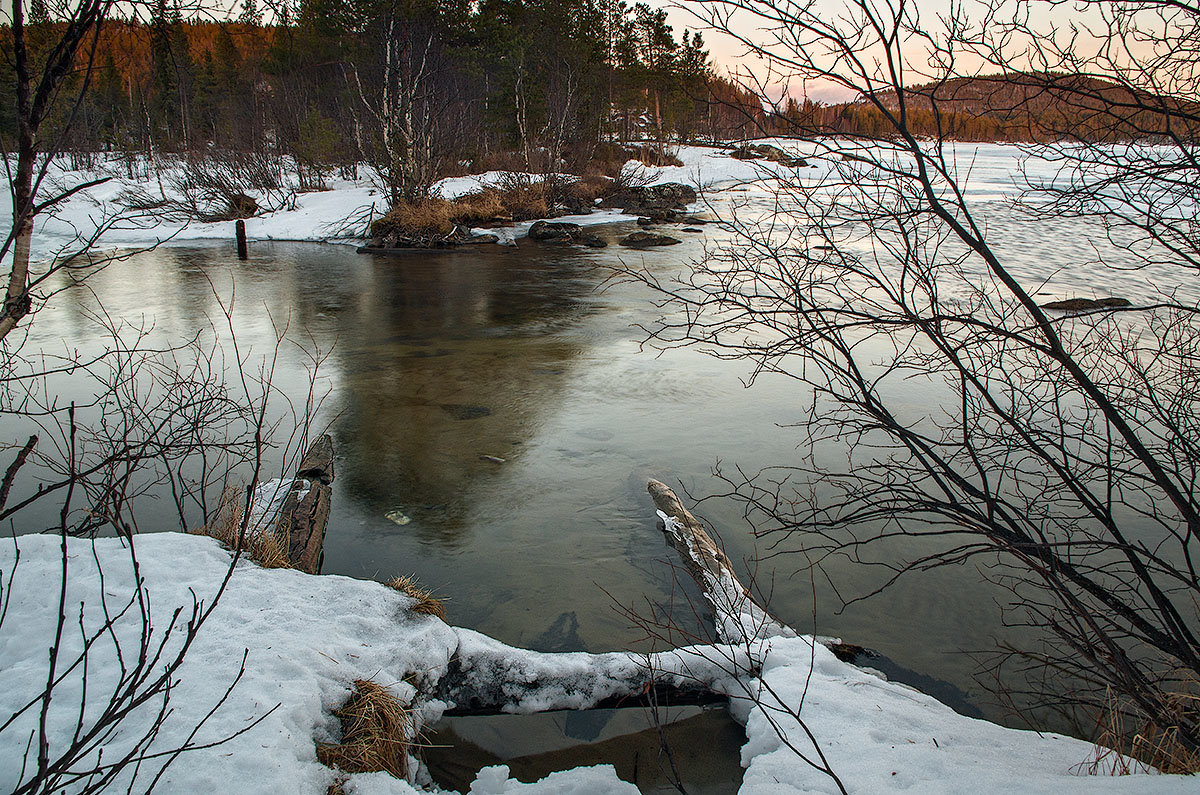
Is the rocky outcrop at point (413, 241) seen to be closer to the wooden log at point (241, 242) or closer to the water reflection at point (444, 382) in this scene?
the wooden log at point (241, 242)

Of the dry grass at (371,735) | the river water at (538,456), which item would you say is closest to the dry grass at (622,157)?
the river water at (538,456)

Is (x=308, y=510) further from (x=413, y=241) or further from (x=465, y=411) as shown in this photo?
(x=413, y=241)

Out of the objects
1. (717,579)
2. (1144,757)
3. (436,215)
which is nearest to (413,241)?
(436,215)

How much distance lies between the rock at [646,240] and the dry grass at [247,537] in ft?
53.8

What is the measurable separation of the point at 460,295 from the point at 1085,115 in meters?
12.4

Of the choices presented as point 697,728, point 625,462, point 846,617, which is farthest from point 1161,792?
point 625,462

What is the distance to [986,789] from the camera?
2.64 m

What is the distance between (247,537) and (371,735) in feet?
6.14

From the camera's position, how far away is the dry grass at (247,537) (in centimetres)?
434

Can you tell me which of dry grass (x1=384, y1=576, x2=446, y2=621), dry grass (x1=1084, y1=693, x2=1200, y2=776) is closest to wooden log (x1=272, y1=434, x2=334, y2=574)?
dry grass (x1=384, y1=576, x2=446, y2=621)

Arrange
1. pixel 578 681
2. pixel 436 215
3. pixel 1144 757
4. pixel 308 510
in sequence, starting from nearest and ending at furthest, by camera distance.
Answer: pixel 1144 757, pixel 578 681, pixel 308 510, pixel 436 215

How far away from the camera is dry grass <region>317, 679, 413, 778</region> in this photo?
2.96 meters

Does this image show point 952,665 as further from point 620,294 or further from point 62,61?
point 620,294

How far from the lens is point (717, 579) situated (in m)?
4.48
